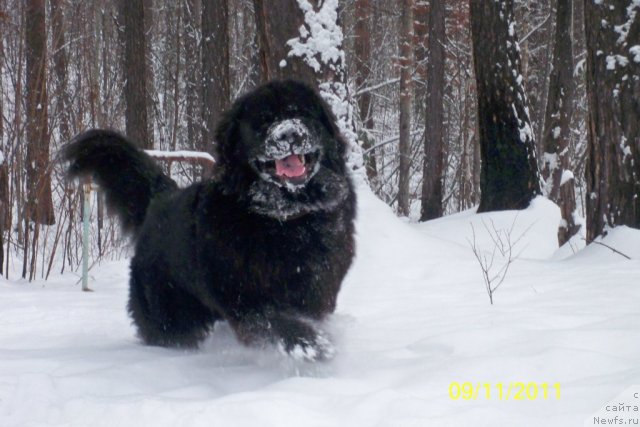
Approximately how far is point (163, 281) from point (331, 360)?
4.05 ft

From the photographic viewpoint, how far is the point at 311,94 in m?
3.53

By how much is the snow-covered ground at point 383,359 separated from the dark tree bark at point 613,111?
276 mm

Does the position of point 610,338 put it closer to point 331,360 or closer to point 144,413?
point 331,360

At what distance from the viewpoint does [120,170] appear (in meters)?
4.30

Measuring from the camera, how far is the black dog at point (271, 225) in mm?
3268

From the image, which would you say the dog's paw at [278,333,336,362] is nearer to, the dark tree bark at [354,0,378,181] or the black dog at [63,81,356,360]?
the black dog at [63,81,356,360]

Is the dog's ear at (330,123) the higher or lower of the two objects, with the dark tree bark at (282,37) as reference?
lower

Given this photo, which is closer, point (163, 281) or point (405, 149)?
point (163, 281)

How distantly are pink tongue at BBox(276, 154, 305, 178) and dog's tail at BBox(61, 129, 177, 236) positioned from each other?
4.02 feet

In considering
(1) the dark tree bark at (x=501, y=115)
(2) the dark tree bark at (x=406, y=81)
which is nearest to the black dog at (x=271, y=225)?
(1) the dark tree bark at (x=501, y=115)

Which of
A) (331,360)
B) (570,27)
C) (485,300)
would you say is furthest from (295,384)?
(570,27)

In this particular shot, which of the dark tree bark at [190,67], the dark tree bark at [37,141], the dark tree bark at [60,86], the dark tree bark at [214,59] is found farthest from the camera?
the dark tree bark at [190,67]

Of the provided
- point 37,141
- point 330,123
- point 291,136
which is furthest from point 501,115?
point 291,136

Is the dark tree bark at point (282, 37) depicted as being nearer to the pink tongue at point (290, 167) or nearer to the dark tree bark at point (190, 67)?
the pink tongue at point (290, 167)
